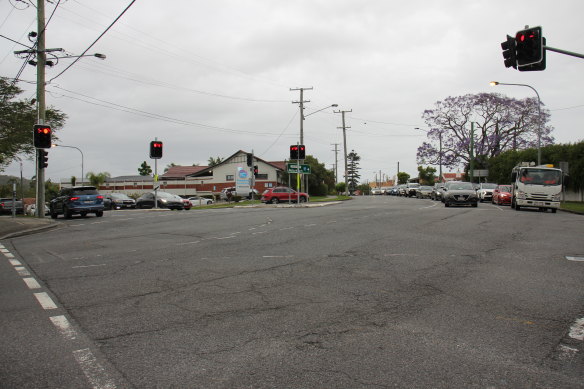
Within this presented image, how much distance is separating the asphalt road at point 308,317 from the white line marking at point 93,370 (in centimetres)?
2

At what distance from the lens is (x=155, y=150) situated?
94.4ft

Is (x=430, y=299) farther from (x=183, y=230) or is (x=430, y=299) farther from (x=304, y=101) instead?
(x=304, y=101)

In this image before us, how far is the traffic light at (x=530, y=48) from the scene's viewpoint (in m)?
13.4

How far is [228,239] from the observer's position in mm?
11305

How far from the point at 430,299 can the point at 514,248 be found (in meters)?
5.10

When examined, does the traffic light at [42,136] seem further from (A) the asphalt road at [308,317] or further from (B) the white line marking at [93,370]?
(B) the white line marking at [93,370]

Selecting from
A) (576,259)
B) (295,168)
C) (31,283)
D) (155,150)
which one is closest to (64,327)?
(31,283)

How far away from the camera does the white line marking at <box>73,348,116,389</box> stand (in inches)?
124

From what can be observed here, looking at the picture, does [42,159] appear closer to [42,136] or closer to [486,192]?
[42,136]

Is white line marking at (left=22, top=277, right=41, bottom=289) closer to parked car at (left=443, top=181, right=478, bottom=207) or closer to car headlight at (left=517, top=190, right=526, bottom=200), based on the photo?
car headlight at (left=517, top=190, right=526, bottom=200)

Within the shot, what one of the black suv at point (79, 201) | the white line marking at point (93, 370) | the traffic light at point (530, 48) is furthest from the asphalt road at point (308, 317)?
the black suv at point (79, 201)

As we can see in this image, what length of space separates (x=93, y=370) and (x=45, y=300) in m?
2.66

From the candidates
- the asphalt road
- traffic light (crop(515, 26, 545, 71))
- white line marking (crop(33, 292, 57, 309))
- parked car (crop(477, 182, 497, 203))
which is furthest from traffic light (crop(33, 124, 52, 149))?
parked car (crop(477, 182, 497, 203))

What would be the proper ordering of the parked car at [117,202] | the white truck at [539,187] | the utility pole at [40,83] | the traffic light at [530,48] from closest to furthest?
the traffic light at [530,48]
the utility pole at [40,83]
the white truck at [539,187]
the parked car at [117,202]
